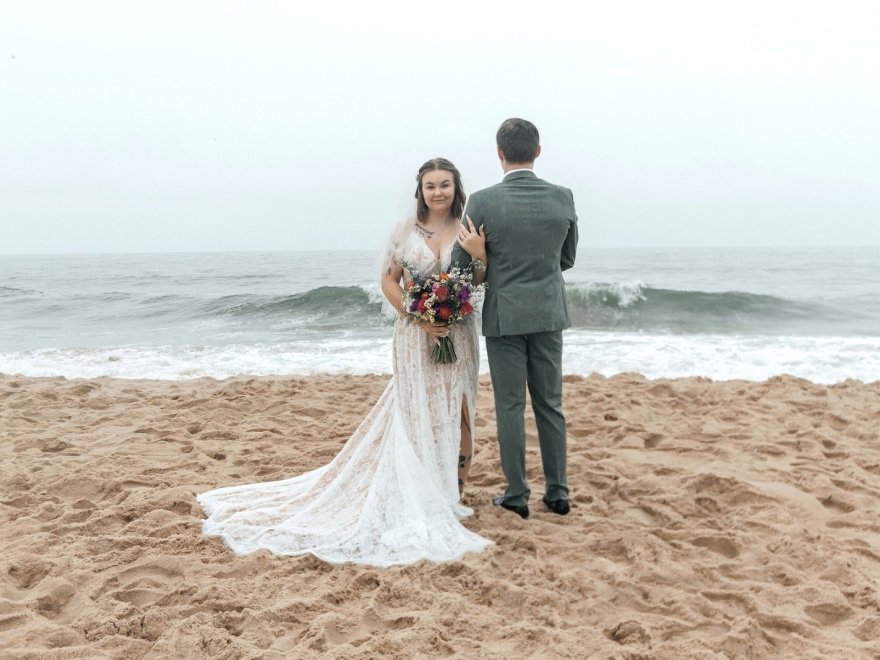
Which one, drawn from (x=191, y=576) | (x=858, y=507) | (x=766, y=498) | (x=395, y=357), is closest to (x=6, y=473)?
(x=191, y=576)

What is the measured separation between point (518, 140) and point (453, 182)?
16.0 inches

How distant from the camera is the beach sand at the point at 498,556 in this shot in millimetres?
2602

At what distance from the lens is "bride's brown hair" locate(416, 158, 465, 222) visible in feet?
12.0

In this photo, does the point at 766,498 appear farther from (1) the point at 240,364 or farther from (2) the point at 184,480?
(1) the point at 240,364

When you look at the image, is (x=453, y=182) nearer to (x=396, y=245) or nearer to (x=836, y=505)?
(x=396, y=245)

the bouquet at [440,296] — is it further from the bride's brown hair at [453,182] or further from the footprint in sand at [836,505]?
the footprint in sand at [836,505]

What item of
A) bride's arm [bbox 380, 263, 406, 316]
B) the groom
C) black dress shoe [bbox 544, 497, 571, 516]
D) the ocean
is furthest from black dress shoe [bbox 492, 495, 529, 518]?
the ocean

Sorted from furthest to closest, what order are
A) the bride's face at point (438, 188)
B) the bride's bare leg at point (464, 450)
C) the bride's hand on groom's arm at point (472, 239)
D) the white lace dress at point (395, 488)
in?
the bride's bare leg at point (464, 450) < the bride's face at point (438, 188) < the bride's hand on groom's arm at point (472, 239) < the white lace dress at point (395, 488)

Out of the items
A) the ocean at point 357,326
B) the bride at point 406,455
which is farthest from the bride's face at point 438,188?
the ocean at point 357,326

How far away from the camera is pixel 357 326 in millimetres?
14578

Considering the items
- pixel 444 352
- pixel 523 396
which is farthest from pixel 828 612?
pixel 444 352

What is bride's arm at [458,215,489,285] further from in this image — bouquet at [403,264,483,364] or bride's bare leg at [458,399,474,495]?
bride's bare leg at [458,399,474,495]

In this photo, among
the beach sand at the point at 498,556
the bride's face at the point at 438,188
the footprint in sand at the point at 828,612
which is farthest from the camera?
the bride's face at the point at 438,188

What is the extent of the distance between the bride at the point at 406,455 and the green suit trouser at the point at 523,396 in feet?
0.69
